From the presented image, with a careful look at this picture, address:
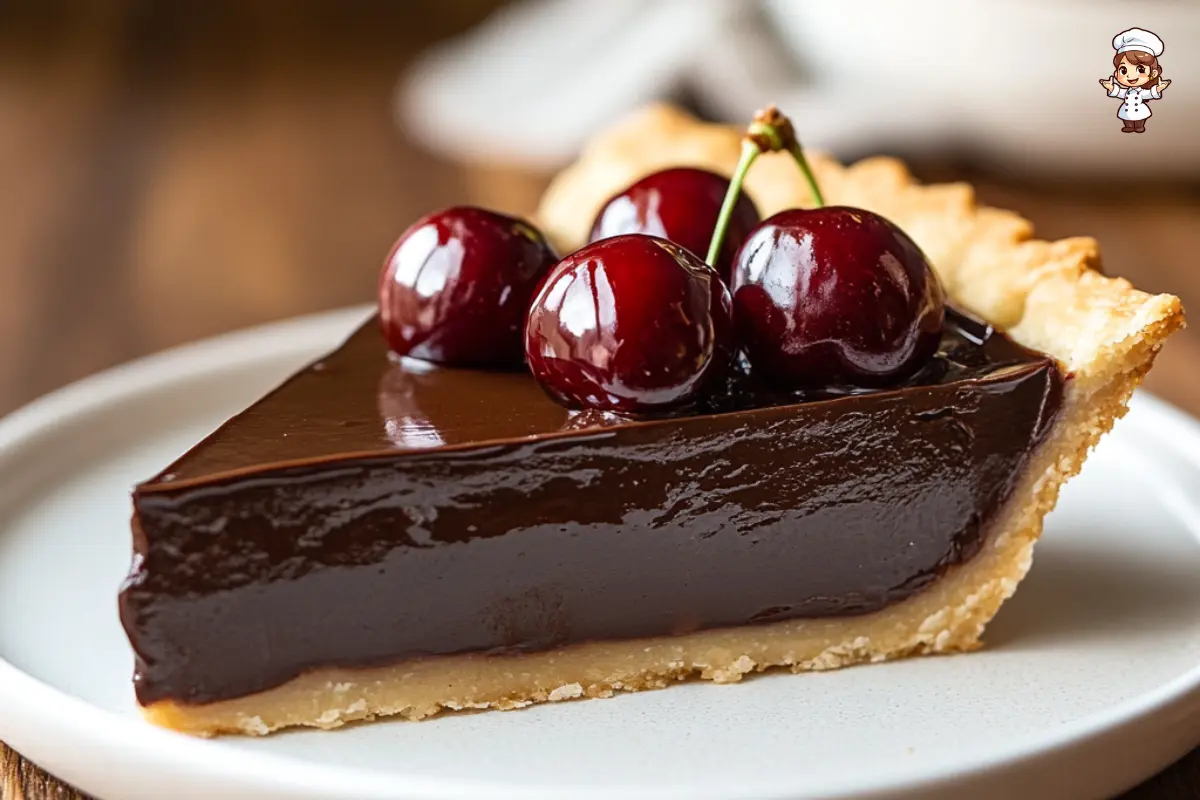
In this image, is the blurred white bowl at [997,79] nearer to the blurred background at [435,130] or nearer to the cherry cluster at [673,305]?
the blurred background at [435,130]

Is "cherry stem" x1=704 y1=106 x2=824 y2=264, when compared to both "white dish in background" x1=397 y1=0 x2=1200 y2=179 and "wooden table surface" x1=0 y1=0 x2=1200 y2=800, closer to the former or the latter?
"wooden table surface" x1=0 y1=0 x2=1200 y2=800

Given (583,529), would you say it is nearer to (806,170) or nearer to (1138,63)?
(806,170)

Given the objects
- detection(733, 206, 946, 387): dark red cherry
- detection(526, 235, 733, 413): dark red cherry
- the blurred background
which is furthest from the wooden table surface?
detection(526, 235, 733, 413): dark red cherry

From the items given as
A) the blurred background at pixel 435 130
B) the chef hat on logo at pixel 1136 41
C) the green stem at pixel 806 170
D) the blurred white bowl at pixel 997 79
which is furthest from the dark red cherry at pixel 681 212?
the blurred white bowl at pixel 997 79

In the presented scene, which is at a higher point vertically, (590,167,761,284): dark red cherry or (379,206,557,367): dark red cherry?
(590,167,761,284): dark red cherry

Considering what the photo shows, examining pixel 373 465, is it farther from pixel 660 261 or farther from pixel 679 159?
pixel 679 159

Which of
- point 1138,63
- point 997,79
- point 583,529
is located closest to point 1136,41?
point 1138,63

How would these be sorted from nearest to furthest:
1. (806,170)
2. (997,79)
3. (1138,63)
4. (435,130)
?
(806,170) < (1138,63) < (997,79) < (435,130)
